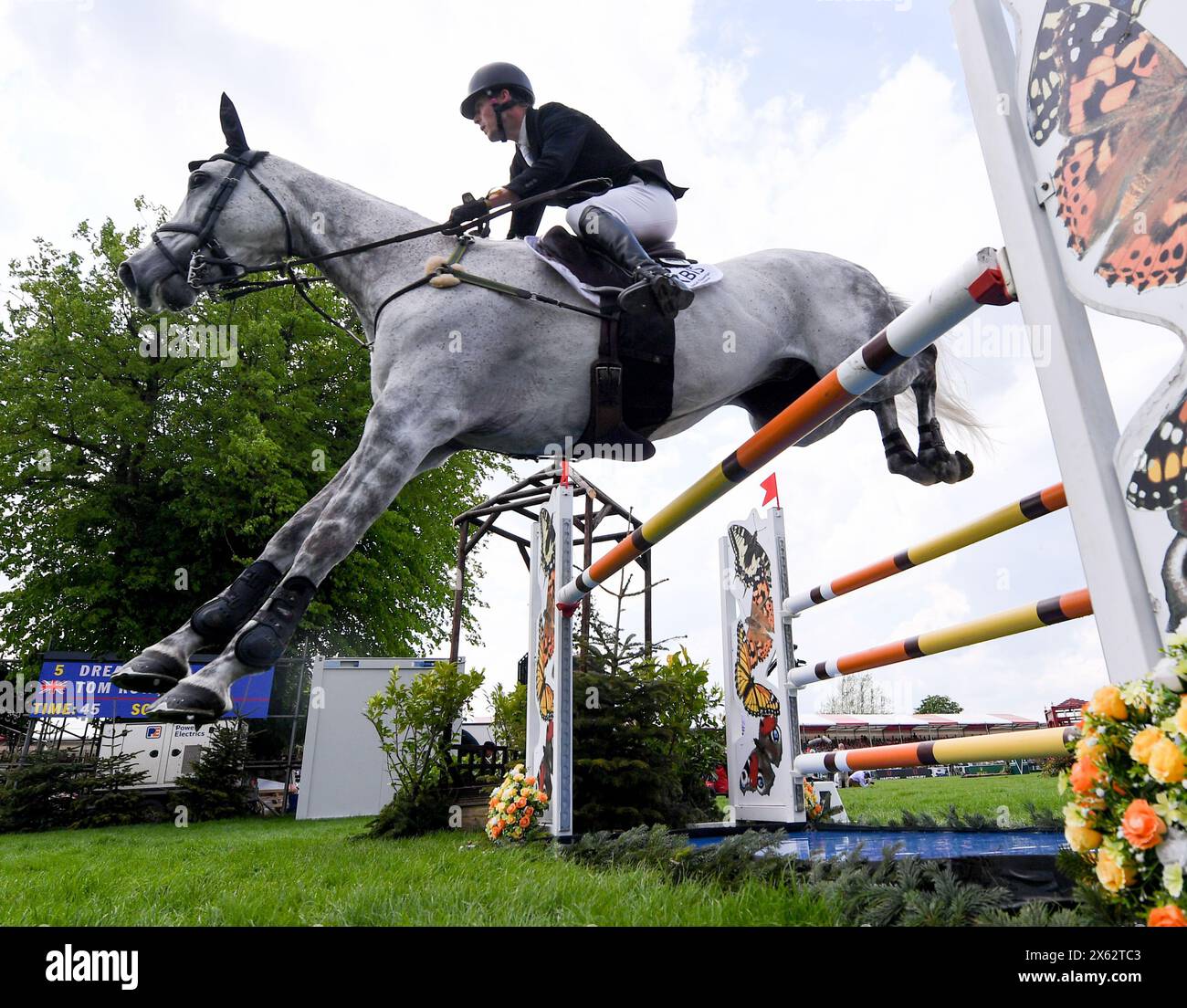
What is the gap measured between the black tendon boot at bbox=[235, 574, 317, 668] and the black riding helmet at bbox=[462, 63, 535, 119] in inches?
76.2

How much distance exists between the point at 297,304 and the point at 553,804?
488 inches

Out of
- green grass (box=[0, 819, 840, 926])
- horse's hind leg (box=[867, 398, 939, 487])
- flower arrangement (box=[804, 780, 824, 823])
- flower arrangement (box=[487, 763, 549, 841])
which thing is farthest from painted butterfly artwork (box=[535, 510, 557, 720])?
horse's hind leg (box=[867, 398, 939, 487])

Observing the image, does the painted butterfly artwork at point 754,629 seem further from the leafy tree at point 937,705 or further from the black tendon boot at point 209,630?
the leafy tree at point 937,705

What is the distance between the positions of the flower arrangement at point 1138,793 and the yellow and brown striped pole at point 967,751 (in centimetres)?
36

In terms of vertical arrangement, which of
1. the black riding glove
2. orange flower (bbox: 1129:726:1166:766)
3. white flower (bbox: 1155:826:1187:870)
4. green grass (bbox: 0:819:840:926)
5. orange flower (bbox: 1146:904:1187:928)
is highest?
the black riding glove

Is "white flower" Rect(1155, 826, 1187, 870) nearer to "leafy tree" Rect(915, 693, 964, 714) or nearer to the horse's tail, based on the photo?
the horse's tail

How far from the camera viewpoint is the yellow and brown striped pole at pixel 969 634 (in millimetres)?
1988

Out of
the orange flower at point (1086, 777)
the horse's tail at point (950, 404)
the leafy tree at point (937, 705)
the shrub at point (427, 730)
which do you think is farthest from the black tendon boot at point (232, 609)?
the leafy tree at point (937, 705)

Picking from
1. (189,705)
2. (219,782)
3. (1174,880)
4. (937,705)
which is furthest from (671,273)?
(937,705)

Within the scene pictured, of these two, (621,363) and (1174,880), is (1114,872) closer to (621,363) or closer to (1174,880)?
(1174,880)

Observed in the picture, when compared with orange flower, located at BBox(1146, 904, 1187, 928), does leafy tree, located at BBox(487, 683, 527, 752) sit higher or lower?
higher

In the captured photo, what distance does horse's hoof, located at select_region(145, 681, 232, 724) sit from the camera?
1.71 m

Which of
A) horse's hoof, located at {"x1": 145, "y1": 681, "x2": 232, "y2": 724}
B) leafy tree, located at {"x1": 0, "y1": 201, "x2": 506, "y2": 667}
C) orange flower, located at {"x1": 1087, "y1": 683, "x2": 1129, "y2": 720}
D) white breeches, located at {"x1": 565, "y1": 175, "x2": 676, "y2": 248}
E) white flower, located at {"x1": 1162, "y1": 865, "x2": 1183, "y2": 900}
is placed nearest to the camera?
white flower, located at {"x1": 1162, "y1": 865, "x2": 1183, "y2": 900}
